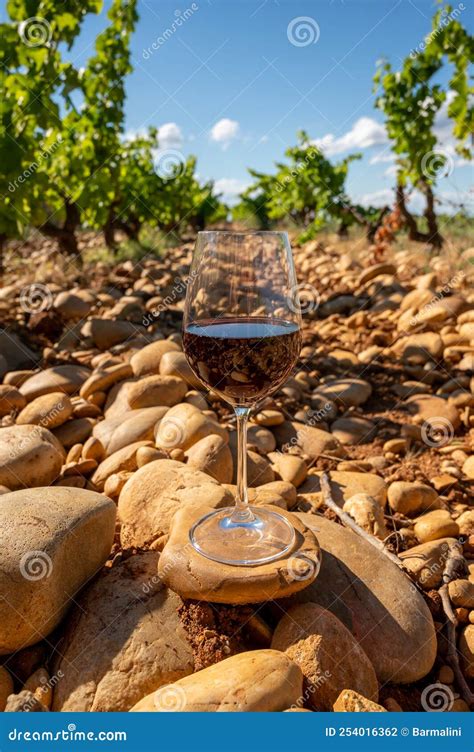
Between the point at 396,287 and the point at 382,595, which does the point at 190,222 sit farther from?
the point at 382,595

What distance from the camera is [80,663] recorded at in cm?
179

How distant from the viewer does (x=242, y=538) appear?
6.55 feet

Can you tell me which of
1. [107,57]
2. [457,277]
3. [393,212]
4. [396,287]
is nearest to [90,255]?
[107,57]

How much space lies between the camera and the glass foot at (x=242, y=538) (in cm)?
189

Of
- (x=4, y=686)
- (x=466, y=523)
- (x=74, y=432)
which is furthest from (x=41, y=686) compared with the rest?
(x=74, y=432)

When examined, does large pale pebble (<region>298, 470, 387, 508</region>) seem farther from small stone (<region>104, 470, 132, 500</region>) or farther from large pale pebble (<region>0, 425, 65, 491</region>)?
large pale pebble (<region>0, 425, 65, 491</region>)

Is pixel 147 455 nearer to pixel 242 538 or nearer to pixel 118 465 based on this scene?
pixel 118 465

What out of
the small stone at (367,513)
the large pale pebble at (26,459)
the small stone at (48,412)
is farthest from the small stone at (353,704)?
the small stone at (48,412)

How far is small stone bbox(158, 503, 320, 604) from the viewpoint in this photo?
70.7 inches

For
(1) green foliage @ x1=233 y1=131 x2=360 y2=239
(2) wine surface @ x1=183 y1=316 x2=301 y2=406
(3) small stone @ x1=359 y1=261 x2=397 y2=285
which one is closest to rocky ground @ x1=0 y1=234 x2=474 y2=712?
(2) wine surface @ x1=183 y1=316 x2=301 y2=406

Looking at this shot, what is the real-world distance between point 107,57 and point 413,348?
23.8 ft

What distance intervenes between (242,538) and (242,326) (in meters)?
0.71

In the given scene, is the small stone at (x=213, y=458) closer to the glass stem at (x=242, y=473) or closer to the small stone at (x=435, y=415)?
the glass stem at (x=242, y=473)

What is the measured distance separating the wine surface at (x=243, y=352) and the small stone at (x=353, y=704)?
0.91 meters
